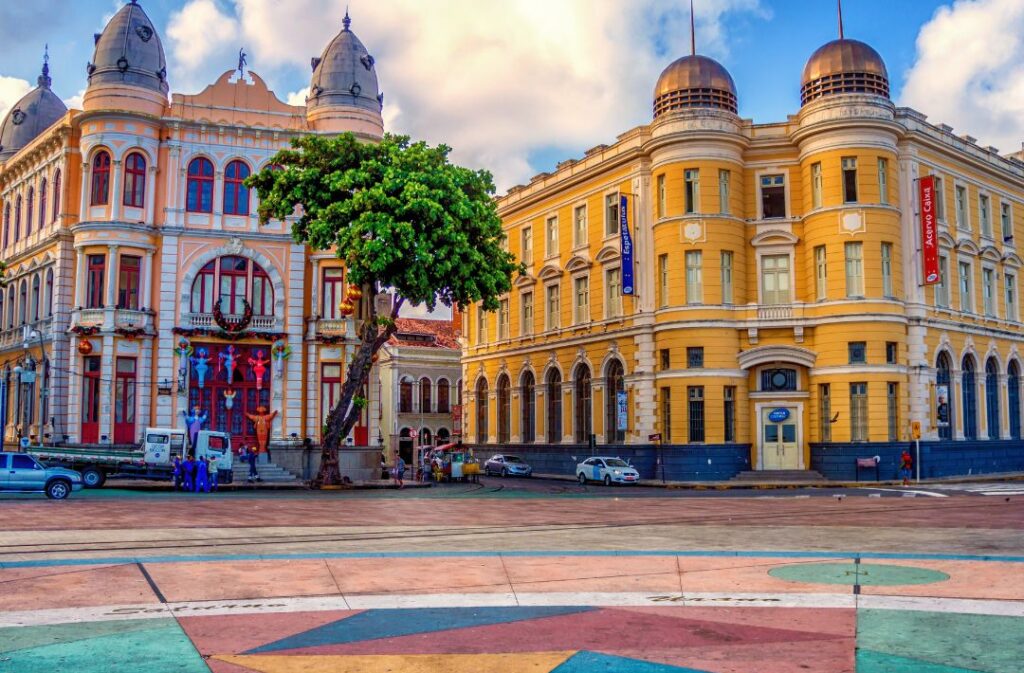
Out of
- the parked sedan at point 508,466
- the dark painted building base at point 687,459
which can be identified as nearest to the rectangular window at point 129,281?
the parked sedan at point 508,466

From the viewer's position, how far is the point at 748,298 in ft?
150

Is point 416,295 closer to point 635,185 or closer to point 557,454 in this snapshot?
point 635,185

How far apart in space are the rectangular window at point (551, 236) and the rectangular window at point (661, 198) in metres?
9.52

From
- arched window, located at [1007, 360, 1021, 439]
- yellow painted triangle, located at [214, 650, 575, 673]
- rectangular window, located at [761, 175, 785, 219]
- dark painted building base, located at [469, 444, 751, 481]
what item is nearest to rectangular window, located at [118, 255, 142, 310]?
dark painted building base, located at [469, 444, 751, 481]

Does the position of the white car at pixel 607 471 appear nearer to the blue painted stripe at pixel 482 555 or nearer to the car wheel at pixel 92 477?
the car wheel at pixel 92 477

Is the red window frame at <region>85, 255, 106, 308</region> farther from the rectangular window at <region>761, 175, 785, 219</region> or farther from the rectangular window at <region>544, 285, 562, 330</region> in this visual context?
the rectangular window at <region>761, 175, 785, 219</region>

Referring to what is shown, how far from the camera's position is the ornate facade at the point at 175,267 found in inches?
1636

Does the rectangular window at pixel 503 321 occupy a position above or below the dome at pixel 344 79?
below

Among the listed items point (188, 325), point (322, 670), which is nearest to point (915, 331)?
point (188, 325)

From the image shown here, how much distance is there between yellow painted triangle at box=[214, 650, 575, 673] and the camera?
8242 mm

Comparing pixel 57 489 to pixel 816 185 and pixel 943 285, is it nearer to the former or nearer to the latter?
pixel 816 185

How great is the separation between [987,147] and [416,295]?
33.8 meters

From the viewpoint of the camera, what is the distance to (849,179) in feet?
144

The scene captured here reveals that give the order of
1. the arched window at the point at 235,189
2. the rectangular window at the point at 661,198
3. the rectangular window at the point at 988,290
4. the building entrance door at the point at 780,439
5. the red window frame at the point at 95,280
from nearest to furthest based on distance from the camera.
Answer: the red window frame at the point at 95,280
the arched window at the point at 235,189
the building entrance door at the point at 780,439
the rectangular window at the point at 661,198
the rectangular window at the point at 988,290
